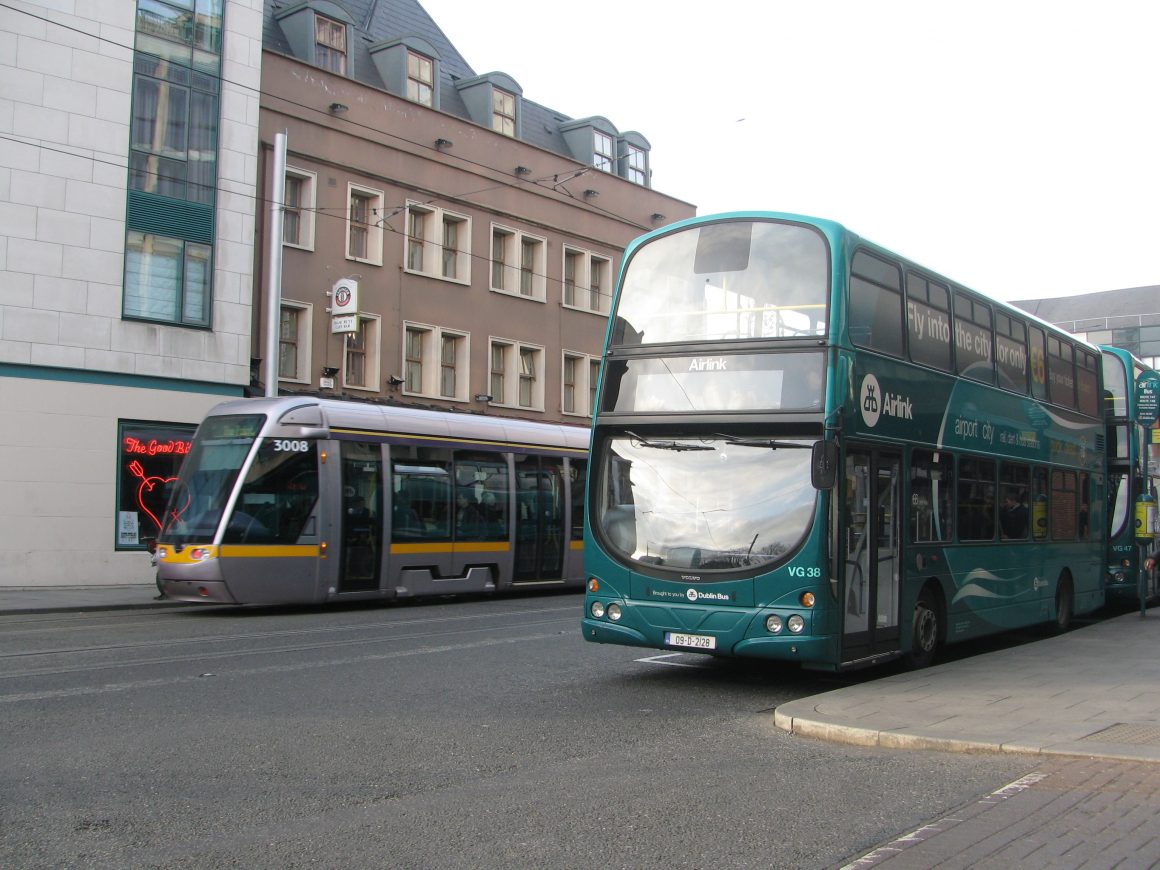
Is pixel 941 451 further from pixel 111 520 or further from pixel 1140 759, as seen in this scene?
pixel 111 520

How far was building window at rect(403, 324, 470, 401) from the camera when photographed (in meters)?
31.7

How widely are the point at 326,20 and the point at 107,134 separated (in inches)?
340

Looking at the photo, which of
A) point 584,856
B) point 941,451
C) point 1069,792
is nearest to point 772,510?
point 941,451

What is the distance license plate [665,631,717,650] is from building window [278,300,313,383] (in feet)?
63.9

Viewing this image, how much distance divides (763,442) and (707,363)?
0.90m

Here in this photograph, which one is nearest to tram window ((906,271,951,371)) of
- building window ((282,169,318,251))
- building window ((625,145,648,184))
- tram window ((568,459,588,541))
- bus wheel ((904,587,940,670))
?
bus wheel ((904,587,940,670))

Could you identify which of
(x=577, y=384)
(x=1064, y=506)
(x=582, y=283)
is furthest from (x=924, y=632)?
(x=582, y=283)

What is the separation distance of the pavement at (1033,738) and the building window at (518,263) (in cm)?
2238

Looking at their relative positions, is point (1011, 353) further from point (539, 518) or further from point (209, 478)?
point (209, 478)

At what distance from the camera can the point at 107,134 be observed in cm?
2392

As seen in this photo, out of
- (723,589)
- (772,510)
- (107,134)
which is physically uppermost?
(107,134)

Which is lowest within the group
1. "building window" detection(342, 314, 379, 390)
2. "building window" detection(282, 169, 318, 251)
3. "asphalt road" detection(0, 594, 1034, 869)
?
"asphalt road" detection(0, 594, 1034, 869)

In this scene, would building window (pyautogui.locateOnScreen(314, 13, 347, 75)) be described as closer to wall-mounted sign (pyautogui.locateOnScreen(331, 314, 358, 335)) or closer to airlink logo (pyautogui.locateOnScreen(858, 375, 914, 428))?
wall-mounted sign (pyautogui.locateOnScreen(331, 314, 358, 335))

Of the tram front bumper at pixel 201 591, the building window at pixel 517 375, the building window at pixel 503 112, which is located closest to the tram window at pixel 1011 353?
the tram front bumper at pixel 201 591
